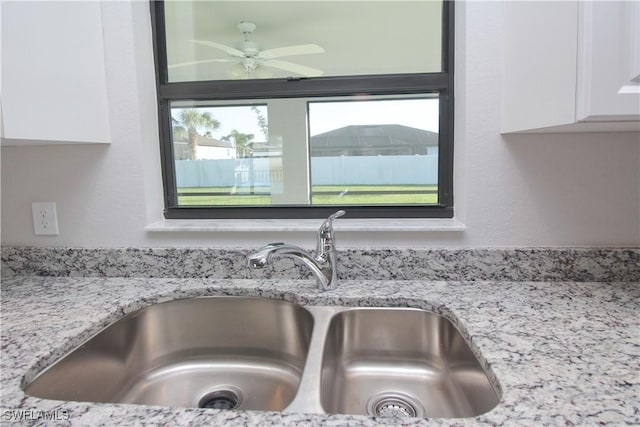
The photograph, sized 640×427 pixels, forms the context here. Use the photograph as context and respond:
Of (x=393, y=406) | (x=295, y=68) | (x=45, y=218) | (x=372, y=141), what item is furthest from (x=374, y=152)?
(x=45, y=218)

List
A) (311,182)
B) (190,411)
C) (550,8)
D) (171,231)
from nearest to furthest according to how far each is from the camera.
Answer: (190,411) → (550,8) → (171,231) → (311,182)

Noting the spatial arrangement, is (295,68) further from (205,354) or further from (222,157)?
(205,354)

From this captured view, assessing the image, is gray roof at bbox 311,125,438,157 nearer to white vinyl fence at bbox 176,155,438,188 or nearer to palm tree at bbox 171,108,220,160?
white vinyl fence at bbox 176,155,438,188

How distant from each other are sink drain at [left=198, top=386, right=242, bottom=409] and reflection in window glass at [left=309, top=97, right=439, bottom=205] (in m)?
0.63

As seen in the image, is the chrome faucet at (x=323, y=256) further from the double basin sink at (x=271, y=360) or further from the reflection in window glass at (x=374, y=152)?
the reflection in window glass at (x=374, y=152)

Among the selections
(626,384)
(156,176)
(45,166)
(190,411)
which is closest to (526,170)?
(626,384)

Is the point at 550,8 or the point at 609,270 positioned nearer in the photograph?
the point at 550,8

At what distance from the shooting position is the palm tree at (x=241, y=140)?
4.29 feet

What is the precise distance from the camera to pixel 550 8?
74 centimetres

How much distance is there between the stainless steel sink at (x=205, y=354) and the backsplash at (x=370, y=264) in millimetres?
128

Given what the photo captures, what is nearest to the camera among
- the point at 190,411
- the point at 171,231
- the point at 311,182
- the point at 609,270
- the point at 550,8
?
the point at 190,411

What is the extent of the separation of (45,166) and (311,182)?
87 cm

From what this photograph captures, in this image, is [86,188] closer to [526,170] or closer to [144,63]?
[144,63]

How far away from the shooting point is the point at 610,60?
0.62 m
